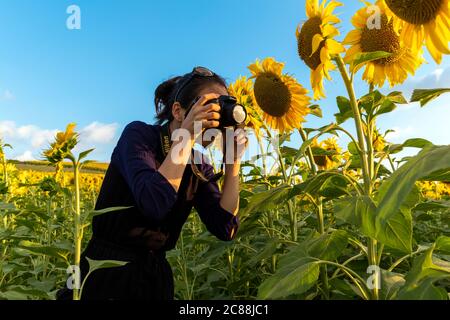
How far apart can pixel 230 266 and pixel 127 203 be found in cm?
69

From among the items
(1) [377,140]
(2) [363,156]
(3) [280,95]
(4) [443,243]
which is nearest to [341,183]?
(2) [363,156]

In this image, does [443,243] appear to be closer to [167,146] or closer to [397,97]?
[397,97]

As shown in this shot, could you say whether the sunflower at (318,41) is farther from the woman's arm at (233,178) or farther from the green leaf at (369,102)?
the woman's arm at (233,178)

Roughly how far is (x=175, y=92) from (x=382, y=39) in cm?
76

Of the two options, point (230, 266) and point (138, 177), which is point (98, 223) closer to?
point (138, 177)

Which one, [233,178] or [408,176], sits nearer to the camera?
[408,176]

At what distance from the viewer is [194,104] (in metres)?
1.50

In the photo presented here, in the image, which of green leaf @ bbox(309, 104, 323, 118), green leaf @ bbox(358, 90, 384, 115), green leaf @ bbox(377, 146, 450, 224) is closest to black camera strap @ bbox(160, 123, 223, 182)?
green leaf @ bbox(309, 104, 323, 118)

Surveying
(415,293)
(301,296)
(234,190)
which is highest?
(234,190)

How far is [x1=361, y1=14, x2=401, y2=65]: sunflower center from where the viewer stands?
1.52 m

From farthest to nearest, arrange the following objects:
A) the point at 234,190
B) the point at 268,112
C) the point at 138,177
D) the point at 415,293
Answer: the point at 268,112
the point at 234,190
the point at 138,177
the point at 415,293

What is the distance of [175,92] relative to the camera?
177 centimetres
